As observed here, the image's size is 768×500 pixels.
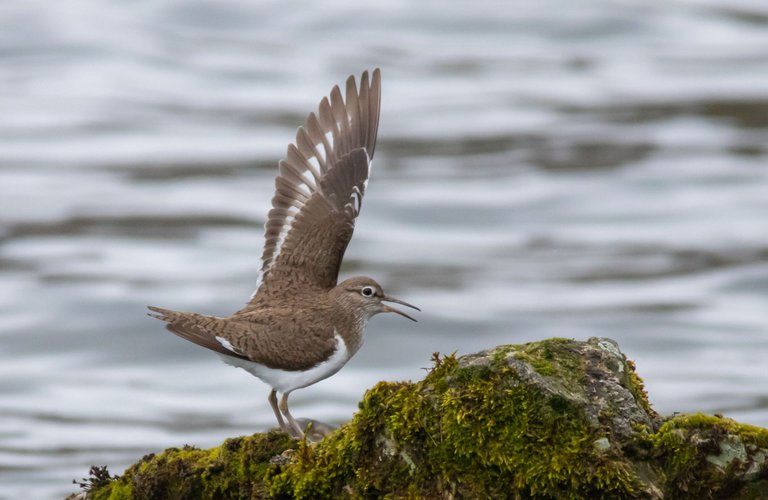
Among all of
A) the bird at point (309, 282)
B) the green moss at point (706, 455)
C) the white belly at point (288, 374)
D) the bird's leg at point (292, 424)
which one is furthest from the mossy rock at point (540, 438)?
the white belly at point (288, 374)

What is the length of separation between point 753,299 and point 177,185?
13.8 meters

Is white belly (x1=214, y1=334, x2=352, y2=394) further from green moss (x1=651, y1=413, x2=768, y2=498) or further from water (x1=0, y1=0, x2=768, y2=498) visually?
water (x1=0, y1=0, x2=768, y2=498)

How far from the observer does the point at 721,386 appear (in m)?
22.5

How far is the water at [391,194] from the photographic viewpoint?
76.8ft

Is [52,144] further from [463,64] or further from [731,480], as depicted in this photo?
[731,480]

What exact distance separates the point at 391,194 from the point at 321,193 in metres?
19.6

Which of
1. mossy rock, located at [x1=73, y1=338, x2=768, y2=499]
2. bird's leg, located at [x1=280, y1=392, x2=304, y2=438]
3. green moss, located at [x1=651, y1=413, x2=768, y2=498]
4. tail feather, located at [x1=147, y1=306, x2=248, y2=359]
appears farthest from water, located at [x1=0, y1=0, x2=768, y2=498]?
green moss, located at [x1=651, y1=413, x2=768, y2=498]

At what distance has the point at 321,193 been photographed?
13.2 metres

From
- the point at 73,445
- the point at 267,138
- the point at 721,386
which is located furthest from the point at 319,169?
the point at 267,138

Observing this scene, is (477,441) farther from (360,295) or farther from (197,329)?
(360,295)

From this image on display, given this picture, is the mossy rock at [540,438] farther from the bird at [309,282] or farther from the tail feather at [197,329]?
the tail feather at [197,329]

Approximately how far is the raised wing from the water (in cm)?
618

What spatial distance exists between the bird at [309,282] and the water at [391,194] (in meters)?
6.22

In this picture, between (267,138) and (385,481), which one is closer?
(385,481)
